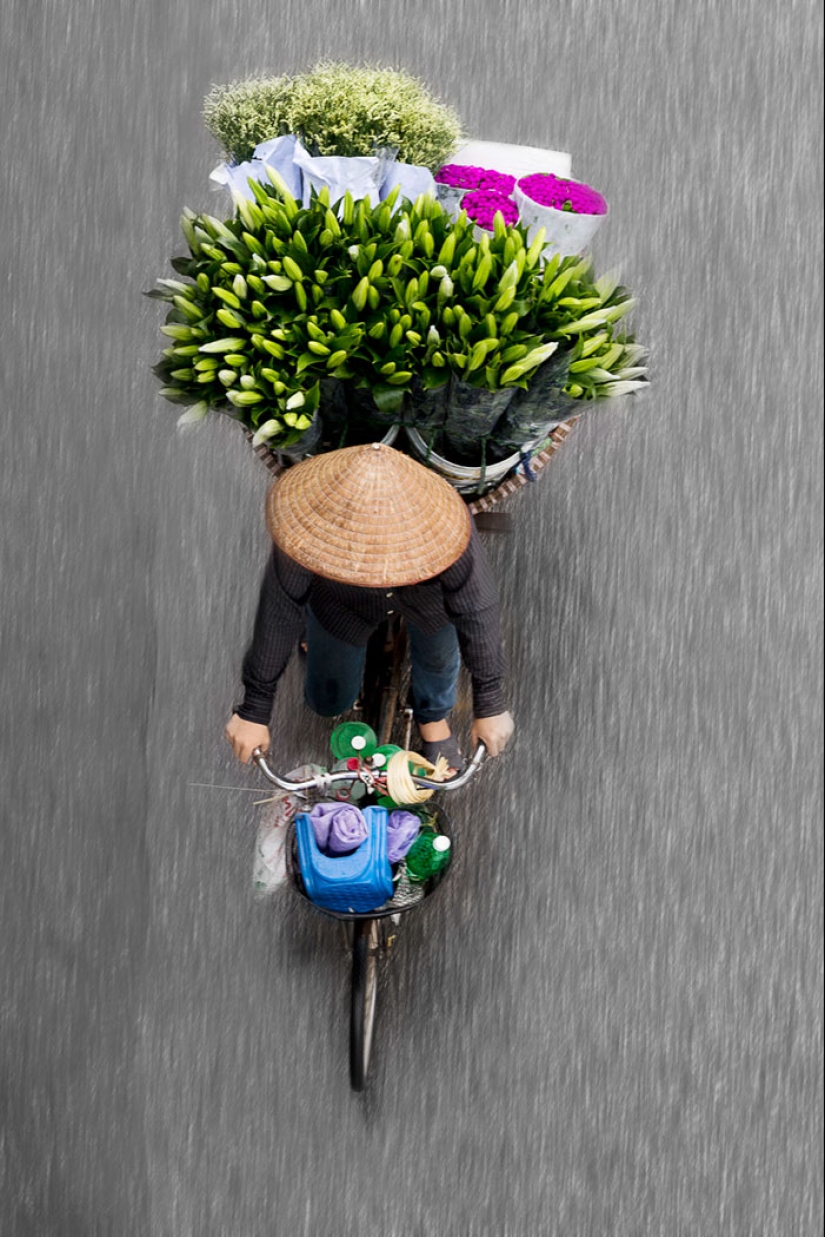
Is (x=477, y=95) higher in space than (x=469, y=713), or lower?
higher

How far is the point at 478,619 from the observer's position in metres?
2.88

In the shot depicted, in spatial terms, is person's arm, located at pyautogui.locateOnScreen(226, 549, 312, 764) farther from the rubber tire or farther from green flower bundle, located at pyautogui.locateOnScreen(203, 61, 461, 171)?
green flower bundle, located at pyautogui.locateOnScreen(203, 61, 461, 171)

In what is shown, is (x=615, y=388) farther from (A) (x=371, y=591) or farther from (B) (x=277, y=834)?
(B) (x=277, y=834)

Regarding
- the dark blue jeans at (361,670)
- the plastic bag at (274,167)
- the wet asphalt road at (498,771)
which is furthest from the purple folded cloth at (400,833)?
the plastic bag at (274,167)

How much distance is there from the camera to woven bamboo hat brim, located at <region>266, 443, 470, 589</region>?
2.55m

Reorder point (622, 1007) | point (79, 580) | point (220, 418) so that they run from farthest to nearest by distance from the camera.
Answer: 1. point (220, 418)
2. point (79, 580)
3. point (622, 1007)

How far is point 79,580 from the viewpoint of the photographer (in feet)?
13.3

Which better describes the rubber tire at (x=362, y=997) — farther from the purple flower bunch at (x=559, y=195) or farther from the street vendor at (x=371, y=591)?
the purple flower bunch at (x=559, y=195)

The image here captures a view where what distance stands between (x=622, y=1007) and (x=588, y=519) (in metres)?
1.42

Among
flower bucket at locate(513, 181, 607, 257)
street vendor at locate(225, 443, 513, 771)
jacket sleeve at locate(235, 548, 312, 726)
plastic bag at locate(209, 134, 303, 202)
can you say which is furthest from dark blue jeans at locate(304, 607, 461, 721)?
plastic bag at locate(209, 134, 303, 202)

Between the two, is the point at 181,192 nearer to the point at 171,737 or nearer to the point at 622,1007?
the point at 171,737

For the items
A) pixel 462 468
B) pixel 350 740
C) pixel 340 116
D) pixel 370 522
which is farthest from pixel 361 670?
pixel 340 116

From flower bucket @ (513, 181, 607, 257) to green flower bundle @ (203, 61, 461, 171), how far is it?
0.29 meters

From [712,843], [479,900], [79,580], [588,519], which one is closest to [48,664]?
[79,580]
